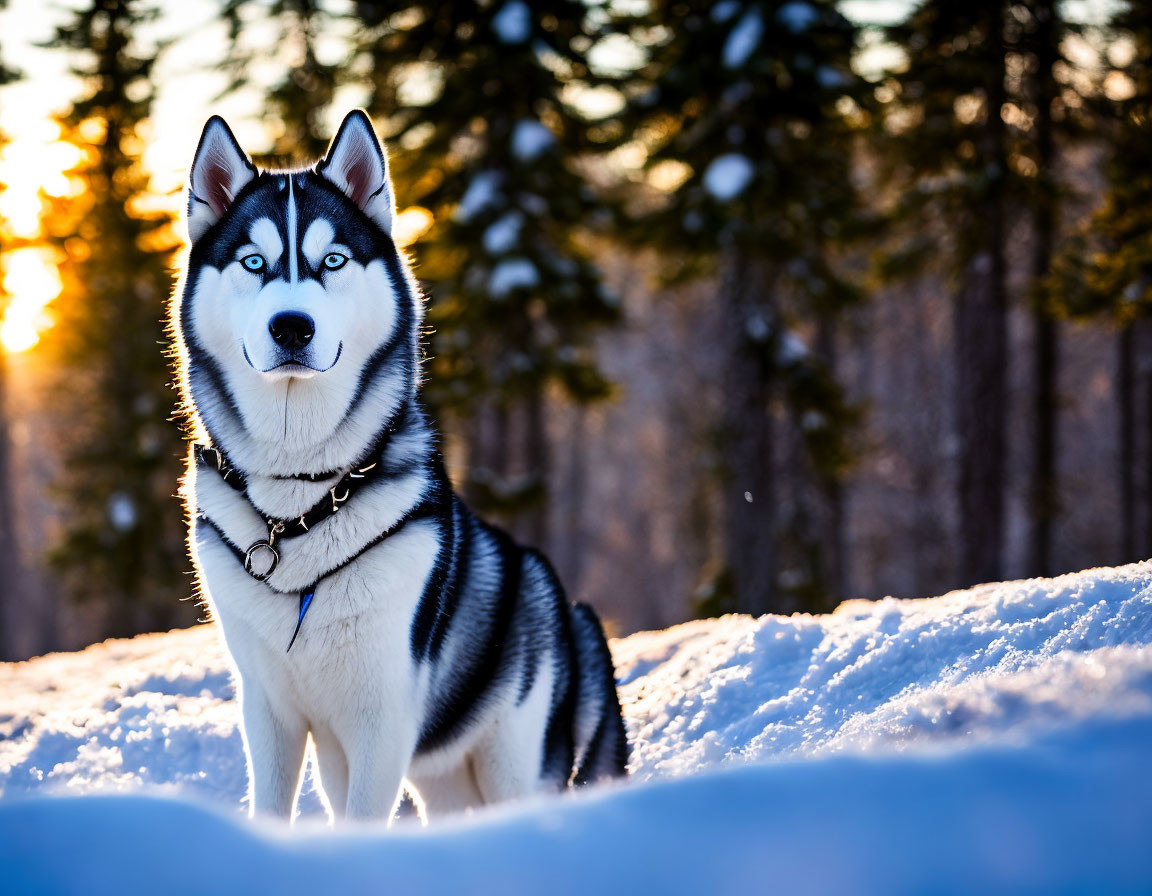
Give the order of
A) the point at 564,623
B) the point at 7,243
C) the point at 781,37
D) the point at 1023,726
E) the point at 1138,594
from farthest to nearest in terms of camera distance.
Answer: the point at 7,243 < the point at 781,37 < the point at 564,623 < the point at 1138,594 < the point at 1023,726

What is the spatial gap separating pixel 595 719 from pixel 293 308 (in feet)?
6.92

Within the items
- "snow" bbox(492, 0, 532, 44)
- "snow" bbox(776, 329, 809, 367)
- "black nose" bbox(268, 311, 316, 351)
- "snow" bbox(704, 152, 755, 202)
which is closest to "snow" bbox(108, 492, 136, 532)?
"snow" bbox(492, 0, 532, 44)

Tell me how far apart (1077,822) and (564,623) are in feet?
8.49

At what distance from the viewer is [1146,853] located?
1342 mm

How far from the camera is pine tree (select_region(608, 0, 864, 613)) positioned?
34.8ft

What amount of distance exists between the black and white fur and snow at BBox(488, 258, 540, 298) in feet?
28.2

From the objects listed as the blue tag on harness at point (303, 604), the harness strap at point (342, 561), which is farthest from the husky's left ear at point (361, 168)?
the blue tag on harness at point (303, 604)

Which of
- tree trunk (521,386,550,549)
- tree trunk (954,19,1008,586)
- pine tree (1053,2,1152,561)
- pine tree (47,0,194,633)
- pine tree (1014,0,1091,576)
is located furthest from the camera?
pine tree (47,0,194,633)

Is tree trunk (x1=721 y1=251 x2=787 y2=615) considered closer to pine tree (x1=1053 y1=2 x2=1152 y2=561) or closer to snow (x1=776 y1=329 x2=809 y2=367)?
snow (x1=776 y1=329 x2=809 y2=367)

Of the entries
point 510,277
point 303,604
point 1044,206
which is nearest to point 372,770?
point 303,604

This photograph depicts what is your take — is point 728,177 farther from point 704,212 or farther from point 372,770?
point 372,770

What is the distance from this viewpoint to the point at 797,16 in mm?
10516

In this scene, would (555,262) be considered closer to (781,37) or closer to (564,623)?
(781,37)

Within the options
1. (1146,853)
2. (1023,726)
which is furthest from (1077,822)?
Result: (1023,726)
